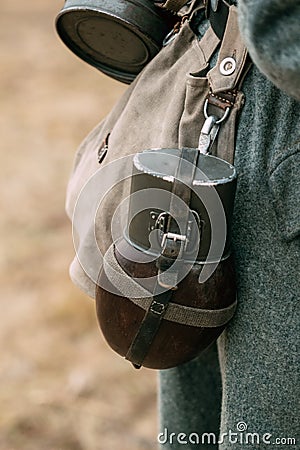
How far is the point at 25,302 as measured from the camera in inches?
101

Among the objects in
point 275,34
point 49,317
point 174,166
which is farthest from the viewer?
point 49,317

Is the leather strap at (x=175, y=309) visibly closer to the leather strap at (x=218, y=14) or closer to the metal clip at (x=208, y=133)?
the metal clip at (x=208, y=133)

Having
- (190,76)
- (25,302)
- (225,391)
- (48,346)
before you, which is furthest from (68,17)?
(25,302)

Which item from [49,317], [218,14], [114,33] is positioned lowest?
[49,317]

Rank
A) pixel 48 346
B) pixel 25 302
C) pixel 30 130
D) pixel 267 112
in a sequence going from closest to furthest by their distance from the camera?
pixel 267 112
pixel 48 346
pixel 25 302
pixel 30 130

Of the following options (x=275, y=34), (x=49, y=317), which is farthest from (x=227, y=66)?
(x=49, y=317)

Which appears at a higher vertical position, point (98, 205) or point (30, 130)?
point (98, 205)

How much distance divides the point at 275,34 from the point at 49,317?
6.18 ft

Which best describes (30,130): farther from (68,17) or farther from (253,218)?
(253,218)

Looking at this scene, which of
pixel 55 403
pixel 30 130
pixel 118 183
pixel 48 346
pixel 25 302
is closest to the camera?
pixel 118 183

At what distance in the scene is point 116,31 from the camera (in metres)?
1.05

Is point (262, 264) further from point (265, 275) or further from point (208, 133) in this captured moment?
point (208, 133)

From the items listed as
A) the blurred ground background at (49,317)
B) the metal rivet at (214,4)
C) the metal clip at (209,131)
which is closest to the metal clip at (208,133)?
the metal clip at (209,131)

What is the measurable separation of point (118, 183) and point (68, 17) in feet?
0.75
